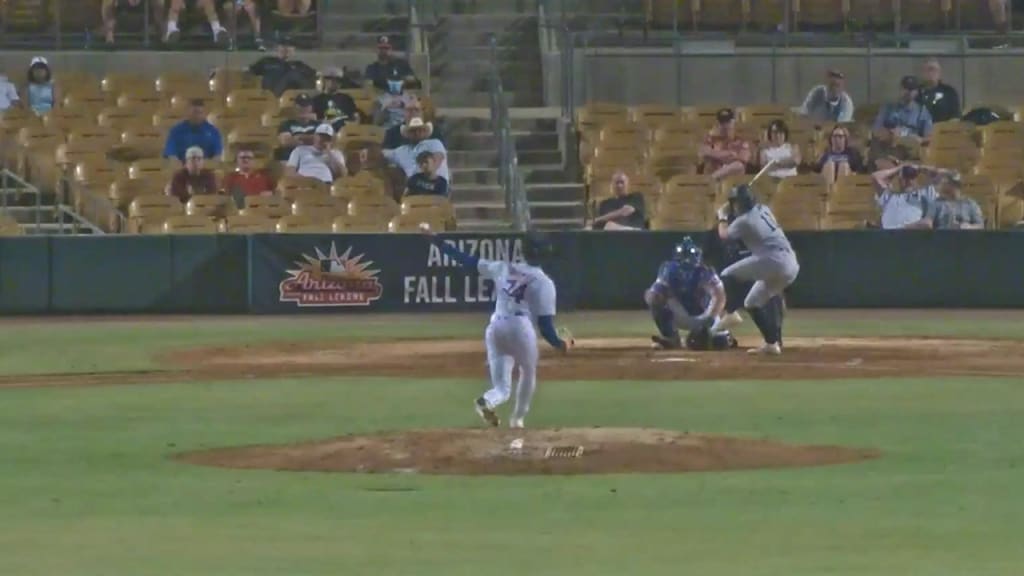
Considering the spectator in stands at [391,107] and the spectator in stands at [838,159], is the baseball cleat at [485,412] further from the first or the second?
the spectator in stands at [838,159]

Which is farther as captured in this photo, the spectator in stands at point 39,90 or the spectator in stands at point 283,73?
the spectator in stands at point 283,73

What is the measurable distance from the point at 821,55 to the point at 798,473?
67.0ft

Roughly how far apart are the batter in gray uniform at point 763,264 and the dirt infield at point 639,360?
396mm

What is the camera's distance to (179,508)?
39.4ft

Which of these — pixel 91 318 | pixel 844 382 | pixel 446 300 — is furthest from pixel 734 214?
pixel 91 318

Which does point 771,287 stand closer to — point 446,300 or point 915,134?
point 446,300

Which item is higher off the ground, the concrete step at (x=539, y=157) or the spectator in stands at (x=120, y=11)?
the spectator in stands at (x=120, y=11)

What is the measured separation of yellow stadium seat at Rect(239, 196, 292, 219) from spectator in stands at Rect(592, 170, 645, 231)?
3.79 m

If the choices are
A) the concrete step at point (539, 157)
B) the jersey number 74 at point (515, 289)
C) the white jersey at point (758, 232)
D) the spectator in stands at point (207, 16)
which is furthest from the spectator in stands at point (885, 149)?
the jersey number 74 at point (515, 289)

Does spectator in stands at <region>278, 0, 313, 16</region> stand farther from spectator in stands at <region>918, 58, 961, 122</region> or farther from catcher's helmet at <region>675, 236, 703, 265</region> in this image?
catcher's helmet at <region>675, 236, 703, 265</region>

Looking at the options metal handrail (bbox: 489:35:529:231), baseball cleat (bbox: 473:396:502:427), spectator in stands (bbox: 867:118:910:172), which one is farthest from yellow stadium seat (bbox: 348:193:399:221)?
baseball cleat (bbox: 473:396:502:427)

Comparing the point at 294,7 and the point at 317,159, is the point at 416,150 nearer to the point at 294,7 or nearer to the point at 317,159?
the point at 317,159

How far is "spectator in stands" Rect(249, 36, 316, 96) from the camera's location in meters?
30.5

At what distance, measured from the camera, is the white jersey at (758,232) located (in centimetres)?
2219
